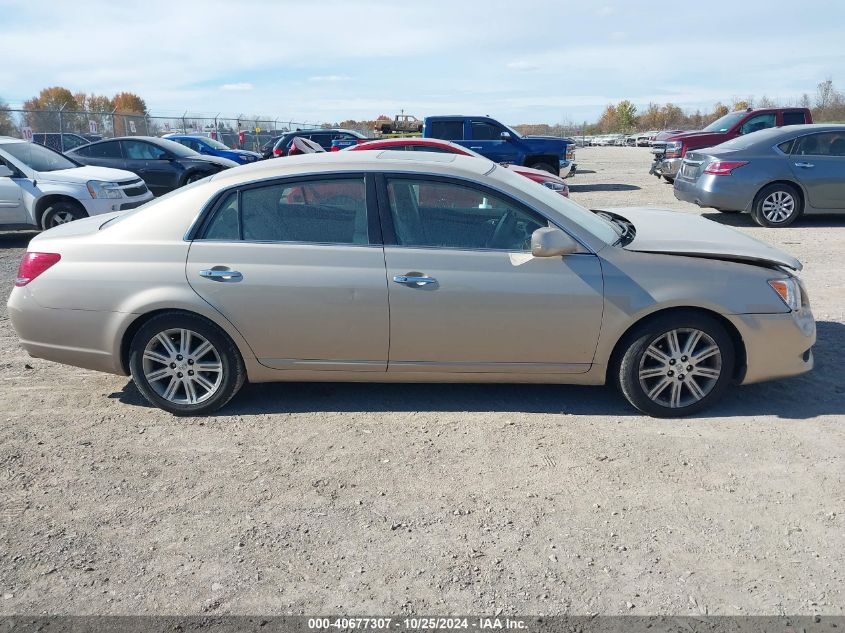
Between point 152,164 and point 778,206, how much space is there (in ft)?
42.3

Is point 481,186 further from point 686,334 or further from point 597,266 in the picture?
point 686,334

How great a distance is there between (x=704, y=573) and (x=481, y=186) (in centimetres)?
254

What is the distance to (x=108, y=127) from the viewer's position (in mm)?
30156

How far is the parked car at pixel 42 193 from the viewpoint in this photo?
10.6 meters

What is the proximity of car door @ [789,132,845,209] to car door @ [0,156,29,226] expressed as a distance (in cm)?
1168

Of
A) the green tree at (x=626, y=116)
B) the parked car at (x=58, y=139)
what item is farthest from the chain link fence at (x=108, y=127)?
the green tree at (x=626, y=116)

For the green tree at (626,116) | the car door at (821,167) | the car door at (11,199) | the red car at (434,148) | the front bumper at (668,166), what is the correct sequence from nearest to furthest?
the car door at (11,199) < the car door at (821,167) < the red car at (434,148) < the front bumper at (668,166) < the green tree at (626,116)

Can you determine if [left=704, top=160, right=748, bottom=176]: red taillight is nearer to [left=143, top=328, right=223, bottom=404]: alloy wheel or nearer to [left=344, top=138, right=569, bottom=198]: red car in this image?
[left=344, top=138, right=569, bottom=198]: red car

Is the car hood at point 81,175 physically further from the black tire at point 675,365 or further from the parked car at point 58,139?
the parked car at point 58,139

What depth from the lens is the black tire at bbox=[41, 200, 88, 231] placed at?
34.9 feet

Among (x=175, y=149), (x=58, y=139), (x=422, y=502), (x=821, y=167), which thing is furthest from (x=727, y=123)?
(x=58, y=139)

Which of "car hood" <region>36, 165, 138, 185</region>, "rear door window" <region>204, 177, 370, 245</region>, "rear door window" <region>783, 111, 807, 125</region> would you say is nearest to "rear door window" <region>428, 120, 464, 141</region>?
"rear door window" <region>783, 111, 807, 125</region>

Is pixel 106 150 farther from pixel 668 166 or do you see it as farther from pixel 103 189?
pixel 668 166

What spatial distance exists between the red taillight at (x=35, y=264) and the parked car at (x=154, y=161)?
11990 mm
